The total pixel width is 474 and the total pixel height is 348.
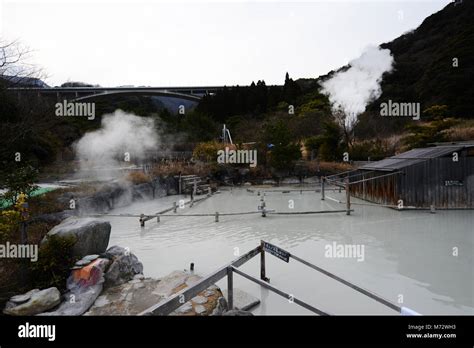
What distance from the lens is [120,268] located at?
5625 millimetres

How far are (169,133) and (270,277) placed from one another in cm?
2790

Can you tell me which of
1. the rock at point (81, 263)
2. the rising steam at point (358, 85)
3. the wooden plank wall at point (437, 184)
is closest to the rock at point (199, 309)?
the rock at point (81, 263)

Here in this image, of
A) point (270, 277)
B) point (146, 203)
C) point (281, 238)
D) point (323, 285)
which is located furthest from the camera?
point (146, 203)

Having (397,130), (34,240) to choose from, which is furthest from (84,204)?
(397,130)

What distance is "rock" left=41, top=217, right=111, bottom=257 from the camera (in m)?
5.74

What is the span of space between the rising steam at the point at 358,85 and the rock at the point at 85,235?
1158 inches

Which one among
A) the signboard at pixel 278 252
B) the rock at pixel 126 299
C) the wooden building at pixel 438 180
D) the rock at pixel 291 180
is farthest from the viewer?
the rock at pixel 291 180

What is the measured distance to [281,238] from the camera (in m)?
9.07

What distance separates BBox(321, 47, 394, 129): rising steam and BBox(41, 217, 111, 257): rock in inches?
1158

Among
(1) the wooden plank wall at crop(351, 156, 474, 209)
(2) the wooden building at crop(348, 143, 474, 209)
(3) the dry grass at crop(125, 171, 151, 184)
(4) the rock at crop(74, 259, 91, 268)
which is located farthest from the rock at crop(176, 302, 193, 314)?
(3) the dry grass at crop(125, 171, 151, 184)

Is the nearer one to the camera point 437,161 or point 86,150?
→ point 437,161

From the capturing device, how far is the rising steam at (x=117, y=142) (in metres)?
24.7

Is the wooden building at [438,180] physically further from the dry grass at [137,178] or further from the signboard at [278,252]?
the dry grass at [137,178]
